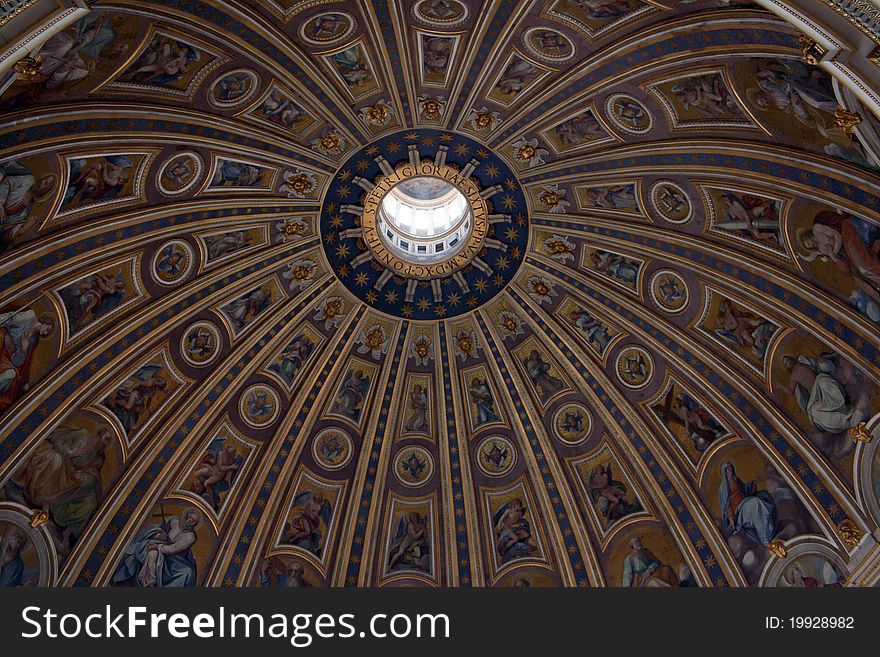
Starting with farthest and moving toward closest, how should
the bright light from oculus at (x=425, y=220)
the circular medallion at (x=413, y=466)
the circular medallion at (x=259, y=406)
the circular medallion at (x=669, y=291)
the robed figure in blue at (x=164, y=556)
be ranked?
the bright light from oculus at (x=425, y=220)
the circular medallion at (x=413, y=466)
the circular medallion at (x=259, y=406)
the circular medallion at (x=669, y=291)
the robed figure in blue at (x=164, y=556)

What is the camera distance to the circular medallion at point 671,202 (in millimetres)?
19531

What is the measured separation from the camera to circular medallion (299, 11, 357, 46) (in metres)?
17.5

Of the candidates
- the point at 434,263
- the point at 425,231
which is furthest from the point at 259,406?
the point at 425,231

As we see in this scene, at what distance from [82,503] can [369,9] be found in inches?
451

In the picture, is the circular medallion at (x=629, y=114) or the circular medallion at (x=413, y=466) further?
the circular medallion at (x=413, y=466)

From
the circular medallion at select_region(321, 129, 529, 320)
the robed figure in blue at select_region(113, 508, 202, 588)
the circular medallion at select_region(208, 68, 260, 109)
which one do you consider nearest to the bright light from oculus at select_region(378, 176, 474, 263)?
the circular medallion at select_region(321, 129, 529, 320)

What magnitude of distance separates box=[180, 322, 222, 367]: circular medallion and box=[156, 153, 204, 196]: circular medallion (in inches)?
129

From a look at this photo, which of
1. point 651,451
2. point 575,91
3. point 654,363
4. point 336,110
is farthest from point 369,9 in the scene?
point 651,451

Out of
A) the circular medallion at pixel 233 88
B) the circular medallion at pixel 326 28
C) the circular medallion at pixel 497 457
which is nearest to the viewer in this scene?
the circular medallion at pixel 326 28

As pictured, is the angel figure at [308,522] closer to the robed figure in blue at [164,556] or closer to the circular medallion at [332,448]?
the circular medallion at [332,448]

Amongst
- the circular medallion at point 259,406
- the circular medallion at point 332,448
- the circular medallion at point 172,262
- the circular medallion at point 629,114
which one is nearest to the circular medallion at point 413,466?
the circular medallion at point 332,448

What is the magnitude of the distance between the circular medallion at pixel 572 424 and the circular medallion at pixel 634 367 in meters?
1.27

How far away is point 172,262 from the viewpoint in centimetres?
2042

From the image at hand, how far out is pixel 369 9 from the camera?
57.4 ft
